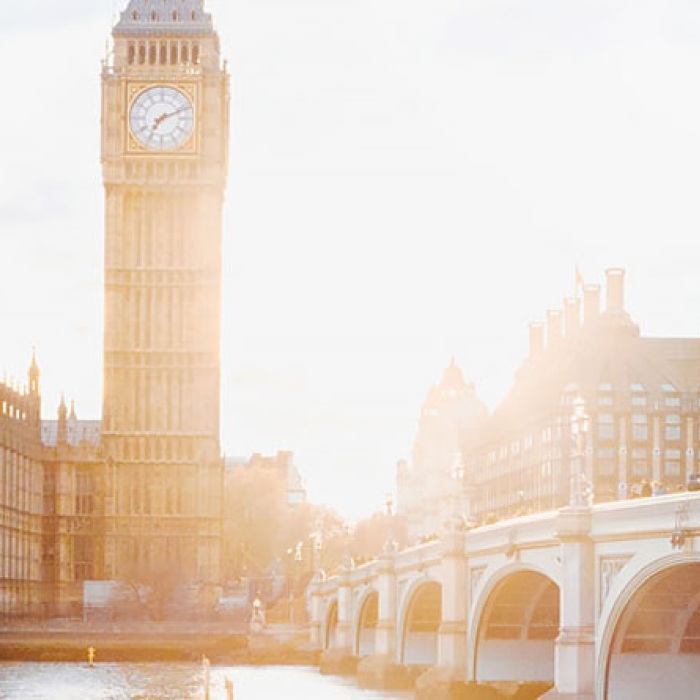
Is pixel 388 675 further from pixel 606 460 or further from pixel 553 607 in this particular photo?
pixel 606 460

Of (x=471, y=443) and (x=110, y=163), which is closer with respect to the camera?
(x=110, y=163)

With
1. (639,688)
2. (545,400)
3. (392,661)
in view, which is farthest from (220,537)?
(639,688)

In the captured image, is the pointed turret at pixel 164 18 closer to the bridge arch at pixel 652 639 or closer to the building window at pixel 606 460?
the building window at pixel 606 460

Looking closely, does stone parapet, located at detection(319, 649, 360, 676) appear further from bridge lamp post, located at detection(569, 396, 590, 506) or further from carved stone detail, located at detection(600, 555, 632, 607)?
carved stone detail, located at detection(600, 555, 632, 607)

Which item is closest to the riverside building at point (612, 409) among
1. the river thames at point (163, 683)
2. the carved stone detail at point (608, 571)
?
the river thames at point (163, 683)

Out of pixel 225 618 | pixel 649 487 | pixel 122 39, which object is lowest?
pixel 225 618

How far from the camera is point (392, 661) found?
257ft

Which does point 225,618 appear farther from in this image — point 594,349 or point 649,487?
point 649,487

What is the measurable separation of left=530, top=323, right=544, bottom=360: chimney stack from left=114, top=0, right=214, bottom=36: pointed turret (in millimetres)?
34200

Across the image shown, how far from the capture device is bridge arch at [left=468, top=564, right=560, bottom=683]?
6044cm

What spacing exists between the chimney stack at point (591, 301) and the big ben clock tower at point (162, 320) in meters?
27.0

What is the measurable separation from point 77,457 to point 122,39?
30.6 metres

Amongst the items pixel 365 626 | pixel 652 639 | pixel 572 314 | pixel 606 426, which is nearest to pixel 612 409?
pixel 606 426

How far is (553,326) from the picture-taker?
149 meters
